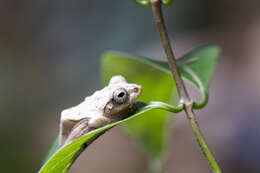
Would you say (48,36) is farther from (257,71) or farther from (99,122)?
(99,122)

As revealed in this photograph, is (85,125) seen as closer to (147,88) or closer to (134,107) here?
(134,107)

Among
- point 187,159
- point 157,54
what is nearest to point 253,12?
point 157,54

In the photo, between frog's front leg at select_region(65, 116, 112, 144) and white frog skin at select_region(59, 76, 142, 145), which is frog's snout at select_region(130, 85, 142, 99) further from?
frog's front leg at select_region(65, 116, 112, 144)

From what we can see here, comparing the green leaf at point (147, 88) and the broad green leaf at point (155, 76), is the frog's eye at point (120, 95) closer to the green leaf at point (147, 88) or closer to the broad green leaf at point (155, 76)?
the broad green leaf at point (155, 76)

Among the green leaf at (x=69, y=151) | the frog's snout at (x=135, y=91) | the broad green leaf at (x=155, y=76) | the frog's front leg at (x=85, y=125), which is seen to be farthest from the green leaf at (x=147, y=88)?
the green leaf at (x=69, y=151)

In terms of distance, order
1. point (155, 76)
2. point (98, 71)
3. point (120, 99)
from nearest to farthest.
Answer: point (120, 99), point (155, 76), point (98, 71)

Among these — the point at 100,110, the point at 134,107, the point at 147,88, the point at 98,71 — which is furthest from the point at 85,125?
the point at 98,71
